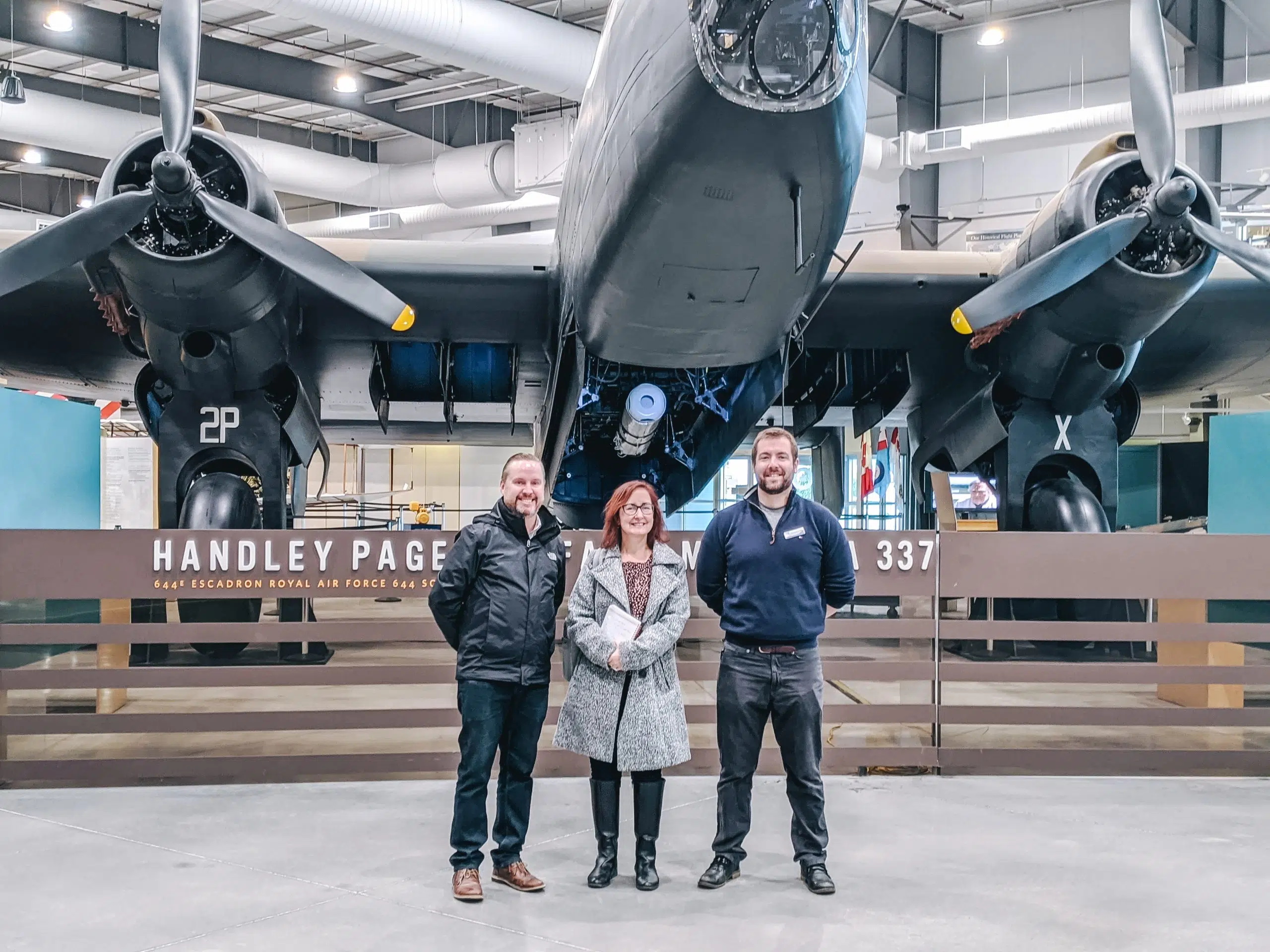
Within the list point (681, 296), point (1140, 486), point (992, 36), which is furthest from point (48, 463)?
point (992, 36)

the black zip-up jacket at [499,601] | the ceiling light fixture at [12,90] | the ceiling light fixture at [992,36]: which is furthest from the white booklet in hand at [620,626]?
the ceiling light fixture at [992,36]

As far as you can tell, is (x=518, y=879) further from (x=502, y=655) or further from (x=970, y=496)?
(x=970, y=496)

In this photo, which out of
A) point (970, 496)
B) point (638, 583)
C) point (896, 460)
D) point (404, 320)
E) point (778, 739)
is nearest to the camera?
point (638, 583)

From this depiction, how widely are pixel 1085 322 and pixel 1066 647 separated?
99.6 inches

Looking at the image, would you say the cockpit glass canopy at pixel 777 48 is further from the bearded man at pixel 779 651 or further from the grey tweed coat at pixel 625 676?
the grey tweed coat at pixel 625 676

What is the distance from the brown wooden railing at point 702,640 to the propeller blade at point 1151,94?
2.73 meters

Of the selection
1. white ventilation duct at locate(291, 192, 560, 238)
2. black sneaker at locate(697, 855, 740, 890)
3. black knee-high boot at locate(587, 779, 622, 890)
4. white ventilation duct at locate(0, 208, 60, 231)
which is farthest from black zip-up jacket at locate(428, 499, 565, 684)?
white ventilation duct at locate(0, 208, 60, 231)

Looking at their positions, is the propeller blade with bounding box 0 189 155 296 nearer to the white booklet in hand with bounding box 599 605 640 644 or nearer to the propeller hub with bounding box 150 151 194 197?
the propeller hub with bounding box 150 151 194 197

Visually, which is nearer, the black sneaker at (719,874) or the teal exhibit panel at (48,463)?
the black sneaker at (719,874)

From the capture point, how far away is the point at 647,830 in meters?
4.11

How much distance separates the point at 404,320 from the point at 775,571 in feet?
13.4

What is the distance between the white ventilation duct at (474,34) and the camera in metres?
12.1

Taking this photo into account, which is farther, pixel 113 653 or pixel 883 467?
pixel 883 467

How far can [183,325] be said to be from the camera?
7.53m
